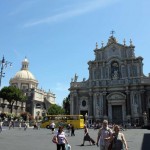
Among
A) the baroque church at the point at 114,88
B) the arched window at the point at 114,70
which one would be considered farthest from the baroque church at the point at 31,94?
the arched window at the point at 114,70

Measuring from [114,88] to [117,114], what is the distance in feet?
17.9

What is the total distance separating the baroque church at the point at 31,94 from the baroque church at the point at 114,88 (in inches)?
1364

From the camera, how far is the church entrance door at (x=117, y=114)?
48.3 metres

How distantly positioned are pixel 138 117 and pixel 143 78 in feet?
26.9

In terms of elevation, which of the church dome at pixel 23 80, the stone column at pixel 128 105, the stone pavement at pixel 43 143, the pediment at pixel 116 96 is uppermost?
the church dome at pixel 23 80

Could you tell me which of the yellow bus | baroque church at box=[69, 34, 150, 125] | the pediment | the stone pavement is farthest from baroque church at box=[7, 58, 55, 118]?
the stone pavement

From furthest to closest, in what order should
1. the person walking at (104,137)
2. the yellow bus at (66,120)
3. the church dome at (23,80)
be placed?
the church dome at (23,80), the yellow bus at (66,120), the person walking at (104,137)

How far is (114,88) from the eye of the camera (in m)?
49.2

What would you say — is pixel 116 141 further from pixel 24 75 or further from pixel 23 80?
pixel 24 75

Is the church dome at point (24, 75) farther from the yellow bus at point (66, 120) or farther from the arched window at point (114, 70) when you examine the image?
the yellow bus at point (66, 120)

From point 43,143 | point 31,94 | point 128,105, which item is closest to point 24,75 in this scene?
point 31,94

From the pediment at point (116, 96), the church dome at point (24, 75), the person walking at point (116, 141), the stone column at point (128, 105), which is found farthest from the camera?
the church dome at point (24, 75)

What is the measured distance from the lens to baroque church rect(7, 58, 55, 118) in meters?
86.1

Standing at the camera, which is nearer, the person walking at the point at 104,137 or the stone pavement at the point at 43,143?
the person walking at the point at 104,137
